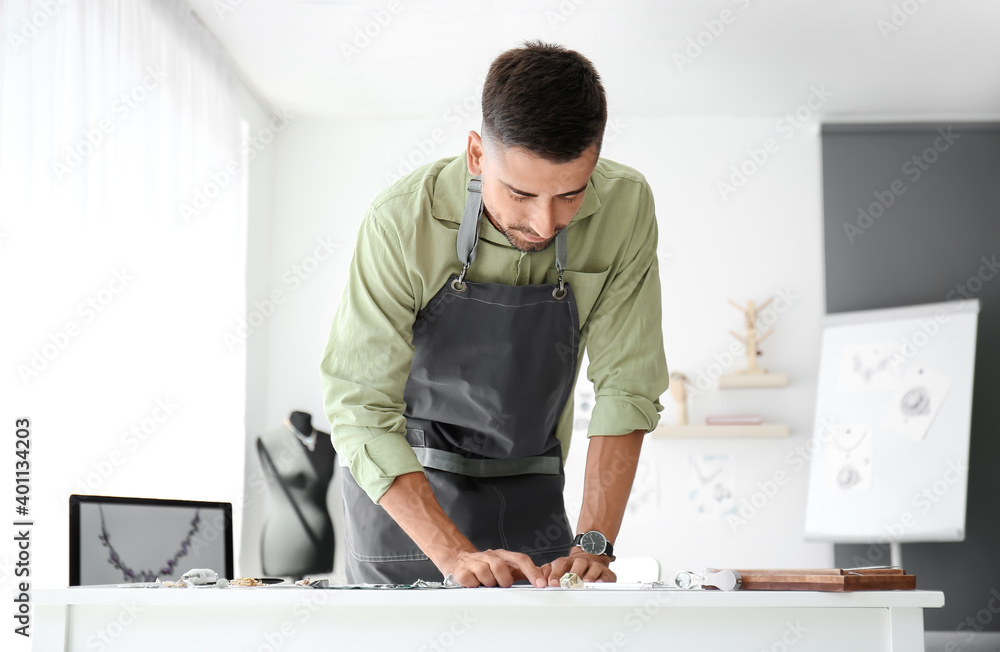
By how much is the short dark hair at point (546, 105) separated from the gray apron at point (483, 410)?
0.57ft

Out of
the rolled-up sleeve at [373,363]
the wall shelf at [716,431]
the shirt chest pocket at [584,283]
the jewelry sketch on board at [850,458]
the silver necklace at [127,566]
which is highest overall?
the shirt chest pocket at [584,283]

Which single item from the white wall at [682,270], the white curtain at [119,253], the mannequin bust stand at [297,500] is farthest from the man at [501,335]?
the white wall at [682,270]

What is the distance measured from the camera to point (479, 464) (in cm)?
145

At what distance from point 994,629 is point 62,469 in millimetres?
3531

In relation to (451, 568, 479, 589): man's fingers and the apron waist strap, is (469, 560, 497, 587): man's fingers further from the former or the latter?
the apron waist strap

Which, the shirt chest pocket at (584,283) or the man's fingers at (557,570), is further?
the shirt chest pocket at (584,283)

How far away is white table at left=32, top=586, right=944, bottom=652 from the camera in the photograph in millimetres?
798

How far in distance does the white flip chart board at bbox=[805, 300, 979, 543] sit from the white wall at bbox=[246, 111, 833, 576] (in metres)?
0.22

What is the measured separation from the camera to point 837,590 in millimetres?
796

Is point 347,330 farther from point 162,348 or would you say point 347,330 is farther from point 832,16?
point 832,16

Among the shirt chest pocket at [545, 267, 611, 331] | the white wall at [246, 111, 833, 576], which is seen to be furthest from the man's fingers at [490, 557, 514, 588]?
the white wall at [246, 111, 833, 576]

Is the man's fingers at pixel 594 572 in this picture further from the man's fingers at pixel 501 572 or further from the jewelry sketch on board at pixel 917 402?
the jewelry sketch on board at pixel 917 402

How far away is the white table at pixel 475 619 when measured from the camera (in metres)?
0.80

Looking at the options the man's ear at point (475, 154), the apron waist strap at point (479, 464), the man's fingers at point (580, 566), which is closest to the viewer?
the man's fingers at point (580, 566)
